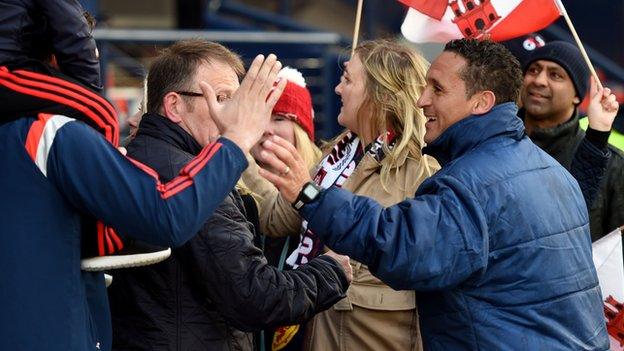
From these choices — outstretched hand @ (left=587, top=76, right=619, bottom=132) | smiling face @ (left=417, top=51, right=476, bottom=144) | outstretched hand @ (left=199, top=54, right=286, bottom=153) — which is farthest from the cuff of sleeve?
outstretched hand @ (left=199, top=54, right=286, bottom=153)

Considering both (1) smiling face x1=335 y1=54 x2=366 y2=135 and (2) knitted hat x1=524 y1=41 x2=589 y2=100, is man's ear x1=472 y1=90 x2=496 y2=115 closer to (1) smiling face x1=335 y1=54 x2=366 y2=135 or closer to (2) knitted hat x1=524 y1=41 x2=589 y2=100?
(1) smiling face x1=335 y1=54 x2=366 y2=135

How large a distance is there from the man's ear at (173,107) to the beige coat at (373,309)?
91cm

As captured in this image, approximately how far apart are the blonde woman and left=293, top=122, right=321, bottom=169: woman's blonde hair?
1.80 ft

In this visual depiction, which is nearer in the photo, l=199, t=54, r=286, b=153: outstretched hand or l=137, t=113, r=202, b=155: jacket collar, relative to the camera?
l=199, t=54, r=286, b=153: outstretched hand

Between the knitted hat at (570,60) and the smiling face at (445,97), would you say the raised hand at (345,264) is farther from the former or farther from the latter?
the knitted hat at (570,60)

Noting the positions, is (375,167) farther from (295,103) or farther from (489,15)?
(295,103)

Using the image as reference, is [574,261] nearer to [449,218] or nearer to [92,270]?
[449,218]

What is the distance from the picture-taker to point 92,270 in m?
2.93

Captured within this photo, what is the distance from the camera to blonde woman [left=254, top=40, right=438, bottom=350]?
164 inches

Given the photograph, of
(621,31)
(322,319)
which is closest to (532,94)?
(322,319)

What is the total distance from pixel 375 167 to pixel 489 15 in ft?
3.03

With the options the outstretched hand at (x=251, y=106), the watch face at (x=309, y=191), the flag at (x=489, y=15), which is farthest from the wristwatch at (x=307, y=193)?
the flag at (x=489, y=15)

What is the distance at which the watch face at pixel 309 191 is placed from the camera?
10.3 ft

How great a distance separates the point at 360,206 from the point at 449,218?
0.25m
